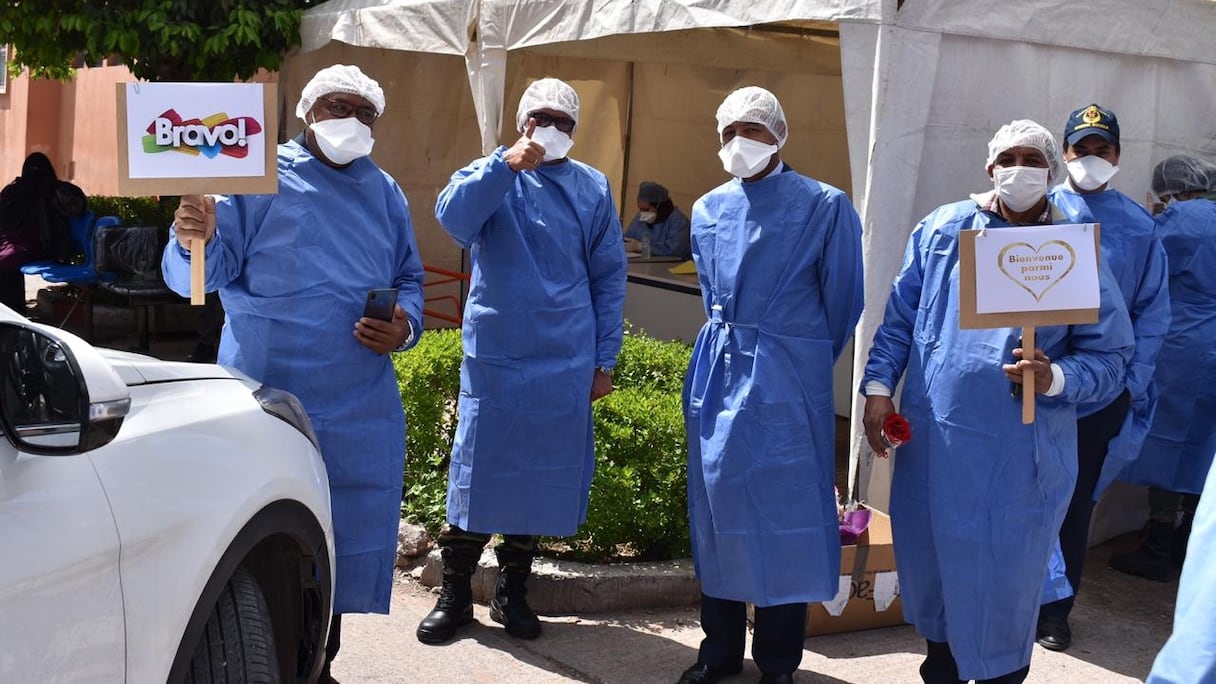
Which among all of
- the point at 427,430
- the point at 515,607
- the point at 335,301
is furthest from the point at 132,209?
the point at 335,301

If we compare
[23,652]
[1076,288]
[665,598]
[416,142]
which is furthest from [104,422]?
[416,142]

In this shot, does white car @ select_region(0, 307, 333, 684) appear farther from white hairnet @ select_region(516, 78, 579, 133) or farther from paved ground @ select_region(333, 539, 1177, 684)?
white hairnet @ select_region(516, 78, 579, 133)

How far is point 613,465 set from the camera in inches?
212

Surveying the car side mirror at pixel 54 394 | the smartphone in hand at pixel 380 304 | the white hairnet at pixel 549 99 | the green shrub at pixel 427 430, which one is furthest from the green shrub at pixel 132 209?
the car side mirror at pixel 54 394

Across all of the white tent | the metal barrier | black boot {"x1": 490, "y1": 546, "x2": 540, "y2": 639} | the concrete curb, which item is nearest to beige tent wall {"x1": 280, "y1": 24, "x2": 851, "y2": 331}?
the metal barrier

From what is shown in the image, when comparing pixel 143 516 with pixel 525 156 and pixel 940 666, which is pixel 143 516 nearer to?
pixel 525 156

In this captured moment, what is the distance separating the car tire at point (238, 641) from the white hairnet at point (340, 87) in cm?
157

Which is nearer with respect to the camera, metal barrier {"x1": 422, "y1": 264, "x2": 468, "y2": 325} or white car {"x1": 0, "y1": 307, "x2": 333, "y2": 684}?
white car {"x1": 0, "y1": 307, "x2": 333, "y2": 684}

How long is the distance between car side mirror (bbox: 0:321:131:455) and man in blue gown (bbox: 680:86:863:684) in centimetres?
228

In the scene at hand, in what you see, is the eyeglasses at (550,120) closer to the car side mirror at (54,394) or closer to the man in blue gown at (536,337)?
the man in blue gown at (536,337)

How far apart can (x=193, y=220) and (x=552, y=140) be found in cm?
136

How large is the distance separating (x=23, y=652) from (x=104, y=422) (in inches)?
14.8

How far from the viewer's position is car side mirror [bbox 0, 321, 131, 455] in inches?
82.6

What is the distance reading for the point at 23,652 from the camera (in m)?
2.01
